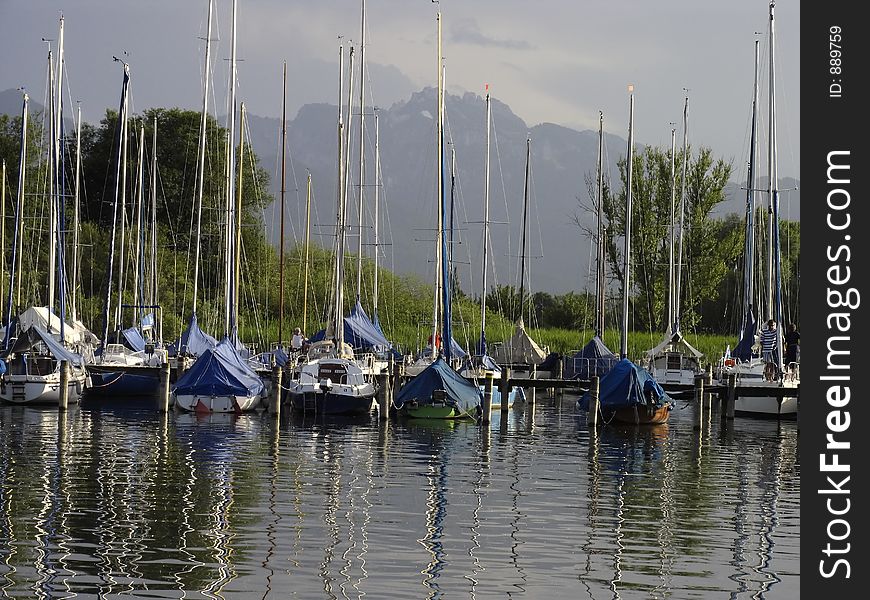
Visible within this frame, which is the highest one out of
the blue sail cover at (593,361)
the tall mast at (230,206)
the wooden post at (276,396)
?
the tall mast at (230,206)

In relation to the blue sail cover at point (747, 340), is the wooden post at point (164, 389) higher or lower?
lower

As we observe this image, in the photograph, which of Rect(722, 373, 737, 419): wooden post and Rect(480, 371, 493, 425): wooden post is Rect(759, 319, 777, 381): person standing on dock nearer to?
Rect(722, 373, 737, 419): wooden post

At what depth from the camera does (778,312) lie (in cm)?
4603

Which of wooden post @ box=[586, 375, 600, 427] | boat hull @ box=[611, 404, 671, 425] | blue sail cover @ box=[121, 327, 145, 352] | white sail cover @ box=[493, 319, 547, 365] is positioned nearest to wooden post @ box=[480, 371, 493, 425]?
wooden post @ box=[586, 375, 600, 427]

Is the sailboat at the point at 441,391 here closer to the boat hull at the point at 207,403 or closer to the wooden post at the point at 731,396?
the boat hull at the point at 207,403

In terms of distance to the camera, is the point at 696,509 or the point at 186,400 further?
the point at 186,400

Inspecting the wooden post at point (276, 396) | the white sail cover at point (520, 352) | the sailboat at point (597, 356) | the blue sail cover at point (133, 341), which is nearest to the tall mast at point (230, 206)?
the wooden post at point (276, 396)

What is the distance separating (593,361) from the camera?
53.7 metres

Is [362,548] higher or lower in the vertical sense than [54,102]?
lower

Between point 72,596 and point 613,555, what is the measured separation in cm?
797

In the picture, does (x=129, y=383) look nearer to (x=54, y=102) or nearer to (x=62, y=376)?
(x=62, y=376)

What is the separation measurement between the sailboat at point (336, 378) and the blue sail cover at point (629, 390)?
321 inches

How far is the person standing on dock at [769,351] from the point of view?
44156mm

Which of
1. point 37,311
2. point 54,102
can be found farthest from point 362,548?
point 54,102
